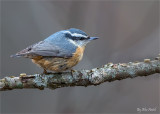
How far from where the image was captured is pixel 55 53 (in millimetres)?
3254

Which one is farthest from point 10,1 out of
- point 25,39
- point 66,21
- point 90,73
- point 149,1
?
point 90,73

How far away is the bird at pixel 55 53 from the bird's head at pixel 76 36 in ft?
0.18

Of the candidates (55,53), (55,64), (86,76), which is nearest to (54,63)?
(55,64)

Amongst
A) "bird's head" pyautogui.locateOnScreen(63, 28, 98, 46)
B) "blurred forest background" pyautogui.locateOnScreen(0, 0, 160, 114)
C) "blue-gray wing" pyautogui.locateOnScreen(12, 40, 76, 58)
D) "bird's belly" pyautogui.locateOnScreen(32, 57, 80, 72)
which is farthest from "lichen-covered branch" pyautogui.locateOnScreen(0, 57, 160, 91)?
"blurred forest background" pyautogui.locateOnScreen(0, 0, 160, 114)

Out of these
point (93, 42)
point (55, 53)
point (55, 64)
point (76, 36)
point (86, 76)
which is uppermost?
point (93, 42)

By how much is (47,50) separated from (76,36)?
56 centimetres

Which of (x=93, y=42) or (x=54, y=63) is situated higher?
(x=93, y=42)

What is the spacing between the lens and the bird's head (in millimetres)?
3569

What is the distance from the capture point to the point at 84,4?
17.6 ft

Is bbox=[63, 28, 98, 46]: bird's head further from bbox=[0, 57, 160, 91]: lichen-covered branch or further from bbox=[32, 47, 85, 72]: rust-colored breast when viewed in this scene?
bbox=[0, 57, 160, 91]: lichen-covered branch

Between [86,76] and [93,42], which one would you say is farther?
[93,42]

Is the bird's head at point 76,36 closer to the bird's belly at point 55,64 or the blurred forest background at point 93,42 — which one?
the bird's belly at point 55,64

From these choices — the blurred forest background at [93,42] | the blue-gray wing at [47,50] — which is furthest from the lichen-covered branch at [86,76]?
the blurred forest background at [93,42]

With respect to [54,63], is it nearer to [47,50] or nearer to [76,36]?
[47,50]
